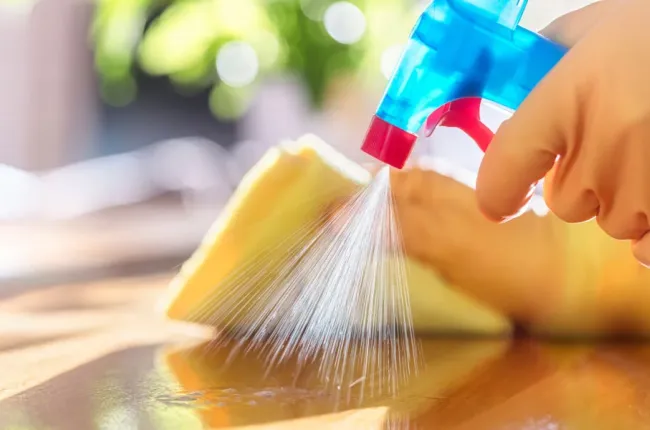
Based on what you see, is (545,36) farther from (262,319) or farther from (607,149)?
(262,319)

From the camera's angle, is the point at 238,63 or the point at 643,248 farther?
the point at 238,63

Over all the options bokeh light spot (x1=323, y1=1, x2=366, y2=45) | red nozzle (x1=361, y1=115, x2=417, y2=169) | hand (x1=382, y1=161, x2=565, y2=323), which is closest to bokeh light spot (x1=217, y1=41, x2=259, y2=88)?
bokeh light spot (x1=323, y1=1, x2=366, y2=45)

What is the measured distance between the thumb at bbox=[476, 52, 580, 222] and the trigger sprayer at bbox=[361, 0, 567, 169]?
0.02 metres

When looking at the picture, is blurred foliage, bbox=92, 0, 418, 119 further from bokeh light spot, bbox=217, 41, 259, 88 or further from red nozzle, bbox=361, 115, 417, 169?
red nozzle, bbox=361, 115, 417, 169

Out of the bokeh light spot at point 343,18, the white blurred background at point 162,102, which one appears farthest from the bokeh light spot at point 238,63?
the bokeh light spot at point 343,18

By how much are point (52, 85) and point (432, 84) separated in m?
2.18

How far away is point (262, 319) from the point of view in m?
0.56

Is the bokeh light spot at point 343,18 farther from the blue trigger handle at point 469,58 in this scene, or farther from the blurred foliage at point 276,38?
the blue trigger handle at point 469,58

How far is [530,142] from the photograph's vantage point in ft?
1.41

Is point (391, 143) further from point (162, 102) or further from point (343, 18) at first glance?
point (162, 102)

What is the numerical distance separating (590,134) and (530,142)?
0.03 meters

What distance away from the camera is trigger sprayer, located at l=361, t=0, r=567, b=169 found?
442mm

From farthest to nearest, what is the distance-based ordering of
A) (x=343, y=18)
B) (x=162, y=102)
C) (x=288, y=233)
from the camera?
(x=162, y=102), (x=343, y=18), (x=288, y=233)

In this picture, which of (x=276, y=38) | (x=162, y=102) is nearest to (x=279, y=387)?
(x=276, y=38)
